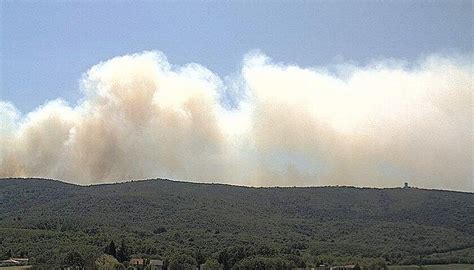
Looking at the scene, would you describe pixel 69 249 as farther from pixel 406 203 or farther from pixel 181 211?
pixel 406 203

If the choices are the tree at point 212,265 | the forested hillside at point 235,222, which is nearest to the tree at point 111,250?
the forested hillside at point 235,222

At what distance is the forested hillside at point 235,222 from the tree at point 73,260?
1012mm

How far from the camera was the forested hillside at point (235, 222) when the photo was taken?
325 feet

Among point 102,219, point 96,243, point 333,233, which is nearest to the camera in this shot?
point 96,243

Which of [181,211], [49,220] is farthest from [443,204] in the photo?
[49,220]

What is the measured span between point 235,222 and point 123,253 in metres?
43.1

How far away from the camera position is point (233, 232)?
444 ft

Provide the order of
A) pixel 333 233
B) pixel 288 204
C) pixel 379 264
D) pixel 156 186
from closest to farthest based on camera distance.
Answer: pixel 379 264 → pixel 333 233 → pixel 288 204 → pixel 156 186

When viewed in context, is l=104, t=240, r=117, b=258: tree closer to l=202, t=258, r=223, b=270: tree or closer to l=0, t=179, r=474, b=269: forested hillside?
l=0, t=179, r=474, b=269: forested hillside

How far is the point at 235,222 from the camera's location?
472 feet

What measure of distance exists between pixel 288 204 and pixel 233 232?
32.2 metres

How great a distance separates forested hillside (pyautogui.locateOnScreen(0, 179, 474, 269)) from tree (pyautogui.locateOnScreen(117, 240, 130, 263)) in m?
1.98

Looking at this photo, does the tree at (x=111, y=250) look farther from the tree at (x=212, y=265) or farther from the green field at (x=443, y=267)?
the green field at (x=443, y=267)

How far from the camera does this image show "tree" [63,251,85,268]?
303 feet
